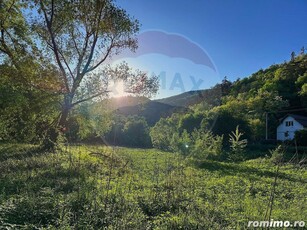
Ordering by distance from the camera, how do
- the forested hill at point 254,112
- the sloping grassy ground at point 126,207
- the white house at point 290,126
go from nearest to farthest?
1. the sloping grassy ground at point 126,207
2. the forested hill at point 254,112
3. the white house at point 290,126

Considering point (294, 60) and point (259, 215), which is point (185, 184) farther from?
point (294, 60)

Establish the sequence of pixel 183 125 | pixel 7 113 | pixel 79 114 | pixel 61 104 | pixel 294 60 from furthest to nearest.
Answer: pixel 294 60
pixel 183 125
pixel 79 114
pixel 61 104
pixel 7 113

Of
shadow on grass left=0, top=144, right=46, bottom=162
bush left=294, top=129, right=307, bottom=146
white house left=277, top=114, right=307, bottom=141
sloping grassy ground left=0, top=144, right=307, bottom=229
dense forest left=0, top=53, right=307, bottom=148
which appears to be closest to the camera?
sloping grassy ground left=0, top=144, right=307, bottom=229

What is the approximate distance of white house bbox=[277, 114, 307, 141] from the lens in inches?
1490

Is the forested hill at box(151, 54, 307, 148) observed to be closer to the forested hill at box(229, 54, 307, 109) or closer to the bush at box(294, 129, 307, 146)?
the forested hill at box(229, 54, 307, 109)

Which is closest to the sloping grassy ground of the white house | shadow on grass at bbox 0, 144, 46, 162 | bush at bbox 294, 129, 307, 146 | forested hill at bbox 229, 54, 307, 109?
shadow on grass at bbox 0, 144, 46, 162

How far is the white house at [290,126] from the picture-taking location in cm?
3784

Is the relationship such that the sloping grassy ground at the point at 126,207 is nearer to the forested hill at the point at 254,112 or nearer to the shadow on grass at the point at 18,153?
the shadow on grass at the point at 18,153

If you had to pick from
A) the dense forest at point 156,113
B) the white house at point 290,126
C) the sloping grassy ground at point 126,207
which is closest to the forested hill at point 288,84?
the dense forest at point 156,113

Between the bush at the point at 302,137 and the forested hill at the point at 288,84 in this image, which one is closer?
the bush at the point at 302,137

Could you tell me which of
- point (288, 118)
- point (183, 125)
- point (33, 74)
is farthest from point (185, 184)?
point (288, 118)

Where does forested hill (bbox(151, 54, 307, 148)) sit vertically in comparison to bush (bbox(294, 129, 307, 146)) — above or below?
above

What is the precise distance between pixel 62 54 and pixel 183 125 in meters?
25.5

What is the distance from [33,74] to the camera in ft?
44.7
